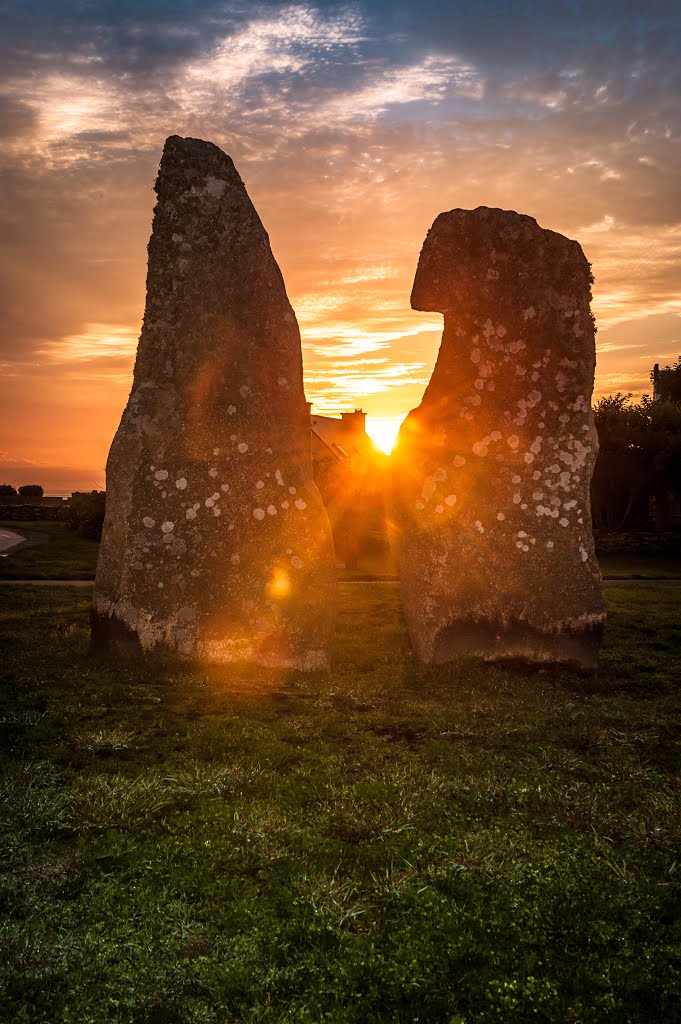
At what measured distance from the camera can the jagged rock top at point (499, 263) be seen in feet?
32.7

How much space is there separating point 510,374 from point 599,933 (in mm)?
7105

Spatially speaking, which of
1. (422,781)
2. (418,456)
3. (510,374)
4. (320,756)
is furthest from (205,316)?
(422,781)

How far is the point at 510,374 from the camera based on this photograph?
32.5 feet

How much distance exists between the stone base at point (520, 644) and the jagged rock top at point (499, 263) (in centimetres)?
408

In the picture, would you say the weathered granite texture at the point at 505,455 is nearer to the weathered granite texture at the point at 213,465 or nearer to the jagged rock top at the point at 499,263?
the jagged rock top at the point at 499,263

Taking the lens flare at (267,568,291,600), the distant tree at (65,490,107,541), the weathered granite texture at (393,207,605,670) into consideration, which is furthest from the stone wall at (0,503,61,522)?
the weathered granite texture at (393,207,605,670)

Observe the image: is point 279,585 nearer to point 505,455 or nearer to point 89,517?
point 505,455

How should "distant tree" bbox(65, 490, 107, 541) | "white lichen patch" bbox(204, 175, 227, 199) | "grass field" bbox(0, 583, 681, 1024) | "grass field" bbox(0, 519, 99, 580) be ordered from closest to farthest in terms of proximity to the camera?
1. "grass field" bbox(0, 583, 681, 1024)
2. "white lichen patch" bbox(204, 175, 227, 199)
3. "grass field" bbox(0, 519, 99, 580)
4. "distant tree" bbox(65, 490, 107, 541)

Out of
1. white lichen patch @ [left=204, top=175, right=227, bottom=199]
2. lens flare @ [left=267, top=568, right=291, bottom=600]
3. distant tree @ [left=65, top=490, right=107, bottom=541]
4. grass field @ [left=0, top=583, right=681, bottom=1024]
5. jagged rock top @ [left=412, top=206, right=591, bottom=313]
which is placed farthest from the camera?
distant tree @ [left=65, top=490, right=107, bottom=541]

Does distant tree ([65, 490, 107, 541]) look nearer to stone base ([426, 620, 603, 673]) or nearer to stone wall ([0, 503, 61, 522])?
stone wall ([0, 503, 61, 522])

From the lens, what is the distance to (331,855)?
4.73 m

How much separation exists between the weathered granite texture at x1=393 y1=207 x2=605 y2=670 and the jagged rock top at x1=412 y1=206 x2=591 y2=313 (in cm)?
1

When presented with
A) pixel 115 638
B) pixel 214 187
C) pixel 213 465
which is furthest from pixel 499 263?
pixel 115 638

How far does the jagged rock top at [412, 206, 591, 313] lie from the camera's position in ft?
32.7
